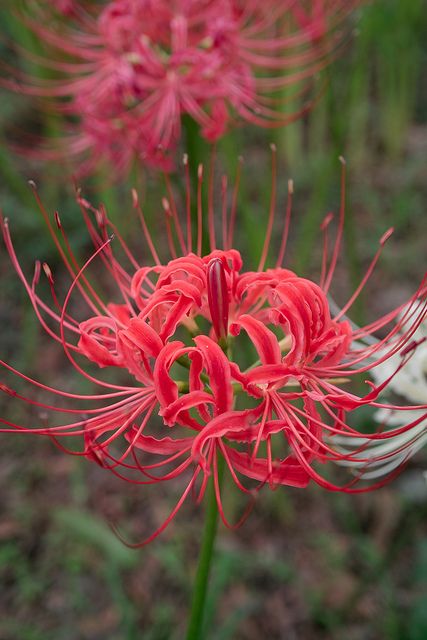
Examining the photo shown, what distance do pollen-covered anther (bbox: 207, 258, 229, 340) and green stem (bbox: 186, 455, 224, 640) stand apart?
7.9 inches

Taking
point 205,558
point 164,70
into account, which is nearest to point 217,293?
point 205,558

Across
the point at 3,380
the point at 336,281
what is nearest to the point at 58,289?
the point at 3,380

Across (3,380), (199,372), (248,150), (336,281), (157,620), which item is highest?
(248,150)

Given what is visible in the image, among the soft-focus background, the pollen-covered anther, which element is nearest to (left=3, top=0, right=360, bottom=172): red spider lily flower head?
the soft-focus background

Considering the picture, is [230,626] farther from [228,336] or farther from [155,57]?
[155,57]

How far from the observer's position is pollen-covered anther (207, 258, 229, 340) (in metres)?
0.94

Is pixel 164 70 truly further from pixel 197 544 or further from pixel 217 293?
pixel 197 544

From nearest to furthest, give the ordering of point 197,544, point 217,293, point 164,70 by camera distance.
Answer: point 217,293 < point 164,70 < point 197,544

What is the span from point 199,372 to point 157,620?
128cm

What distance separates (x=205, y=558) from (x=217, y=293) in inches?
16.1

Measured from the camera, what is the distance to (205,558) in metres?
1.02

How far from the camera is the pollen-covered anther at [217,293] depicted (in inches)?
36.9

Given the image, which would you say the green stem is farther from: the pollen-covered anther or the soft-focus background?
the soft-focus background

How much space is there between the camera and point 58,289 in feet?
10.4
